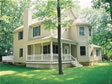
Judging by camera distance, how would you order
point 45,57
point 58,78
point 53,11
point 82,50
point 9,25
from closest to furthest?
point 58,78, point 53,11, point 45,57, point 82,50, point 9,25

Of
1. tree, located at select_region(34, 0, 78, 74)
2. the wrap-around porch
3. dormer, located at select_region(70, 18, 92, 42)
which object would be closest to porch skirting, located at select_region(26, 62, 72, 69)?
the wrap-around porch

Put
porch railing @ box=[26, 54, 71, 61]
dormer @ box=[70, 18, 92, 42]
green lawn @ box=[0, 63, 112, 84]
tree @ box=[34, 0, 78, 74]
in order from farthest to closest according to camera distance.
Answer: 1. dormer @ box=[70, 18, 92, 42]
2. porch railing @ box=[26, 54, 71, 61]
3. tree @ box=[34, 0, 78, 74]
4. green lawn @ box=[0, 63, 112, 84]

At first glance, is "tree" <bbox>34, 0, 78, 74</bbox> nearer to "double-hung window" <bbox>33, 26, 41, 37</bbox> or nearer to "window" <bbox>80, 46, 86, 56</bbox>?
"double-hung window" <bbox>33, 26, 41, 37</bbox>

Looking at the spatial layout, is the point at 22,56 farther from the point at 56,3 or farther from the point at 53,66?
the point at 56,3

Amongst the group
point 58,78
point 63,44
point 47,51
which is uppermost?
point 63,44

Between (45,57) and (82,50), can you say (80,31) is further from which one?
(45,57)

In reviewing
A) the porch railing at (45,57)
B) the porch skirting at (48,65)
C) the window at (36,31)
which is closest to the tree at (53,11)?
the porch skirting at (48,65)

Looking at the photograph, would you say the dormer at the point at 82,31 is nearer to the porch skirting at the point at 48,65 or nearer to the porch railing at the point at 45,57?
the porch railing at the point at 45,57

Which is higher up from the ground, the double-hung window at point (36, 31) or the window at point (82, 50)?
the double-hung window at point (36, 31)

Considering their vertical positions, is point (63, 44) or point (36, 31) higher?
point (36, 31)

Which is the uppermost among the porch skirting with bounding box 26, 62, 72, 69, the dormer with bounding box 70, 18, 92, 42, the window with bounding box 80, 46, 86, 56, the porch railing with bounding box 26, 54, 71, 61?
the dormer with bounding box 70, 18, 92, 42

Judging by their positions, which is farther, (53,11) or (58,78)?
(53,11)

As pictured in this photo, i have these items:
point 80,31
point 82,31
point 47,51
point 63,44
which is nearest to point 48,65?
point 47,51

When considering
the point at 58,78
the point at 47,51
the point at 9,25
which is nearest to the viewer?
the point at 58,78
